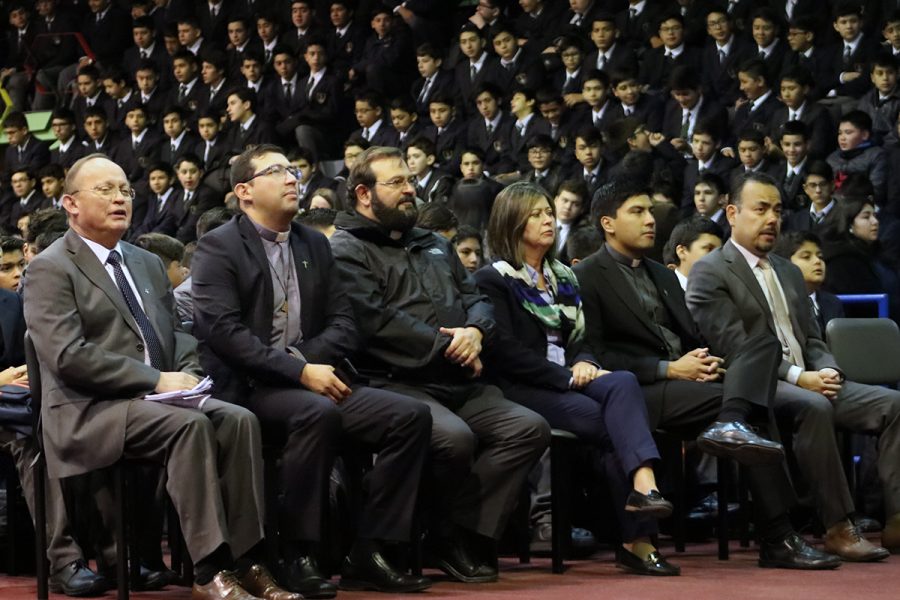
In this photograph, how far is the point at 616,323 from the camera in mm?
5672

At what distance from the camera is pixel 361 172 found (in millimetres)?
5332

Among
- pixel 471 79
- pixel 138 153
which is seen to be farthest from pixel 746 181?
pixel 138 153

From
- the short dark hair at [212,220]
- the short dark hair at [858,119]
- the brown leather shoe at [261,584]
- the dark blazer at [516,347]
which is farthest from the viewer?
the short dark hair at [858,119]

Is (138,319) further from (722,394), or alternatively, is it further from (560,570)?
(722,394)

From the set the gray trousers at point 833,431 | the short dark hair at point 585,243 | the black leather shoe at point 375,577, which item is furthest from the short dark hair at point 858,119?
the black leather shoe at point 375,577

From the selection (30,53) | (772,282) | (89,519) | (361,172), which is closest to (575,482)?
(772,282)

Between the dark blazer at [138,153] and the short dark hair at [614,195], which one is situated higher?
the dark blazer at [138,153]

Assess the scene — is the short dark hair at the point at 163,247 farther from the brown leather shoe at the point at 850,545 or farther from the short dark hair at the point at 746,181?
the brown leather shoe at the point at 850,545

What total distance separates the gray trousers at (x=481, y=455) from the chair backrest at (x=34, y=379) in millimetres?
1192

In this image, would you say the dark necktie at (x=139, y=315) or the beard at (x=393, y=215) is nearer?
the dark necktie at (x=139, y=315)

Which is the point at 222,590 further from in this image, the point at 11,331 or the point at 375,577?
the point at 11,331

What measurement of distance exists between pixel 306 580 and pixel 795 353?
2.39 metres

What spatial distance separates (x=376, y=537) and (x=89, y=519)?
3.34ft

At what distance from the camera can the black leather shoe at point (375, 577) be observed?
184 inches
